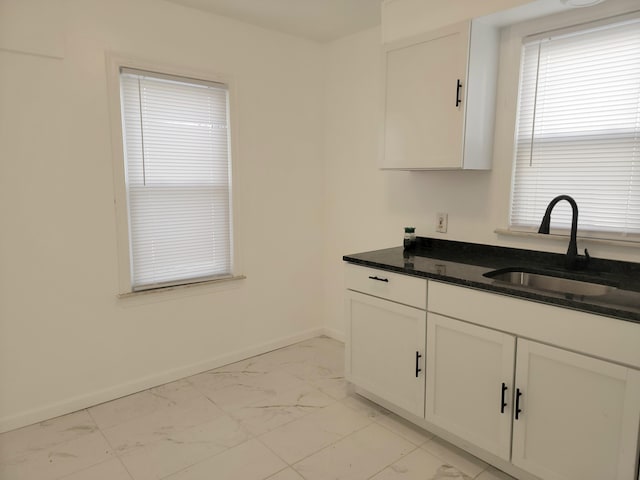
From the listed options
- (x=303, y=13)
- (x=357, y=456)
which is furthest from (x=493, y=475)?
(x=303, y=13)

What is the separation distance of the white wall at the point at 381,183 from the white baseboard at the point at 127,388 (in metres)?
0.68

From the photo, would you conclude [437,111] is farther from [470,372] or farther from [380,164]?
[470,372]

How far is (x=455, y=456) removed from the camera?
2.13 m

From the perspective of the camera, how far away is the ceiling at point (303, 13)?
8.82ft

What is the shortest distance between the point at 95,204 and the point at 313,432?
1.80 m

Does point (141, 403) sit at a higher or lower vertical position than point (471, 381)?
lower

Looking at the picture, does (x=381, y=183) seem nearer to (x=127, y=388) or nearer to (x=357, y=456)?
(x=357, y=456)

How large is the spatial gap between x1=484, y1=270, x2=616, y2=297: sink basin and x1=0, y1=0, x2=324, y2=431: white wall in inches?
69.5

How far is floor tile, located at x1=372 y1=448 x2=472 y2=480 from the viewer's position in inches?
78.3

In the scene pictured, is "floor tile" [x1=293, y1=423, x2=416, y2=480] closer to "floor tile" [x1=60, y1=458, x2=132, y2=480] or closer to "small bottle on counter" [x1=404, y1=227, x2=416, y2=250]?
"floor tile" [x1=60, y1=458, x2=132, y2=480]

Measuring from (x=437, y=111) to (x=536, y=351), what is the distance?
1.33 meters

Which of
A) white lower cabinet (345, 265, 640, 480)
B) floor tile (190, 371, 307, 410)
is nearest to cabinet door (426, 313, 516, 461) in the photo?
white lower cabinet (345, 265, 640, 480)

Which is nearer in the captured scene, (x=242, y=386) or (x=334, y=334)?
(x=242, y=386)

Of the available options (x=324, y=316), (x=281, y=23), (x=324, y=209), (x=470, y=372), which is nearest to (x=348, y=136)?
(x=324, y=209)
